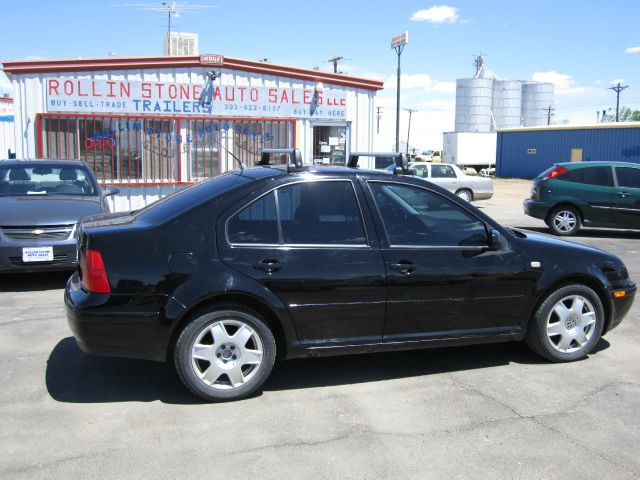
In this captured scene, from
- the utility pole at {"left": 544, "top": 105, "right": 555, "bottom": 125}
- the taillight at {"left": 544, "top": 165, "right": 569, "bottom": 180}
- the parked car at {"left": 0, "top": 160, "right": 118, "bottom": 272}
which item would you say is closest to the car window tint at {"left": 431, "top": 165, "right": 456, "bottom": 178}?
the taillight at {"left": 544, "top": 165, "right": 569, "bottom": 180}

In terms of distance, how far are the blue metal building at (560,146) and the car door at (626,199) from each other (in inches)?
918

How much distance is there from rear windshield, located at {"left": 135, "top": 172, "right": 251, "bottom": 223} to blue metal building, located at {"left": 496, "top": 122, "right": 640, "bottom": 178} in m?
33.8

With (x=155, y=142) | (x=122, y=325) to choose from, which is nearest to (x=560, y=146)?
(x=155, y=142)

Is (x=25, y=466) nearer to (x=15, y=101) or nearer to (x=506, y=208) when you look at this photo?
(x=15, y=101)

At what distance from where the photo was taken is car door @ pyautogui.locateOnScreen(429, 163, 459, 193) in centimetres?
1994

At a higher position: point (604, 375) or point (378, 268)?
point (378, 268)

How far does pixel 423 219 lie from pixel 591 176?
9.76 m

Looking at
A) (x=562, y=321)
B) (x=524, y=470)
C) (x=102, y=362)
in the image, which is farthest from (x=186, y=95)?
(x=524, y=470)

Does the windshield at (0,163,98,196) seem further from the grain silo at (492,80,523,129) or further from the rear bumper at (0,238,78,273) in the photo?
the grain silo at (492,80,523,129)

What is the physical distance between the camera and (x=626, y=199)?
42.0 feet

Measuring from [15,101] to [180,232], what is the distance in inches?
424

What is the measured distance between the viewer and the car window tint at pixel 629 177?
42.2ft

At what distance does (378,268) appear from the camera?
175 inches

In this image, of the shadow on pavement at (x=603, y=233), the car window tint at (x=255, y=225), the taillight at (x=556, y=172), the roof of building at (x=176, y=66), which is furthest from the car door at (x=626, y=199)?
the car window tint at (x=255, y=225)
